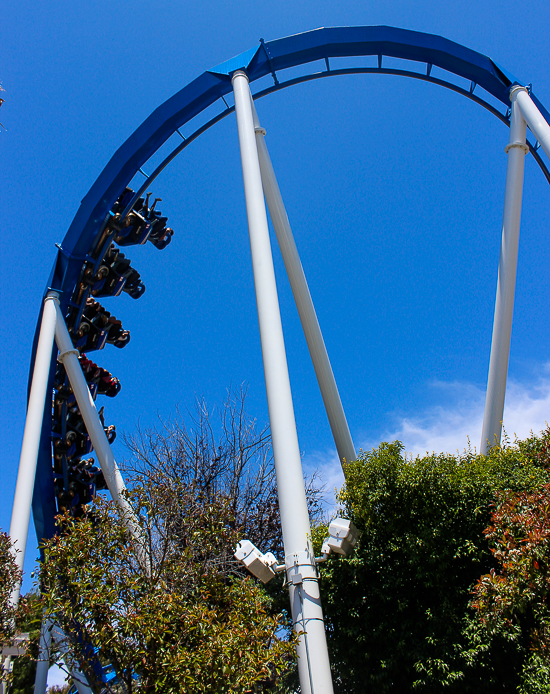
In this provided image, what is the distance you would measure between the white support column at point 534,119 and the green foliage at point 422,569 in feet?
16.2

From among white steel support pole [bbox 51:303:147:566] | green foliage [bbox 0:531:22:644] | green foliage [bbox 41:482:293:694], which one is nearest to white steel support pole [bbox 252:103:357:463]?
white steel support pole [bbox 51:303:147:566]

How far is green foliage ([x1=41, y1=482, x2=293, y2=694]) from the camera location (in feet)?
15.6

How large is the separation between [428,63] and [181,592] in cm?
1222

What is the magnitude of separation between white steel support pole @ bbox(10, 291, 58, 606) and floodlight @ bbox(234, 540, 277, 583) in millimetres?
3203

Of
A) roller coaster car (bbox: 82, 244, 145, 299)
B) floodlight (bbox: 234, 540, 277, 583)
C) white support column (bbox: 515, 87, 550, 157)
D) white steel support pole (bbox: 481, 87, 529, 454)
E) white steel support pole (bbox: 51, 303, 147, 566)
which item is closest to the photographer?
floodlight (bbox: 234, 540, 277, 583)

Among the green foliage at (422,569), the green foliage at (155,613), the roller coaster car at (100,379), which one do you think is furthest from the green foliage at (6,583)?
the roller coaster car at (100,379)

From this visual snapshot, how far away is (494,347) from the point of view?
10.6 meters

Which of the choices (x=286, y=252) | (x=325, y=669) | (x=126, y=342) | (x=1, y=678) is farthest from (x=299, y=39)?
(x=1, y=678)

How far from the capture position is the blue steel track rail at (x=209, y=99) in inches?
448

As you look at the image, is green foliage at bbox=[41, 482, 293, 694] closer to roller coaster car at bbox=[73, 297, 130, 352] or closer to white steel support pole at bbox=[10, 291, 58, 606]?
white steel support pole at bbox=[10, 291, 58, 606]

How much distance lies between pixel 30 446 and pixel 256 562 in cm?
494

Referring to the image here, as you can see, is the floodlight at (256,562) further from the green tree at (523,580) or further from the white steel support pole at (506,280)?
the white steel support pole at (506,280)

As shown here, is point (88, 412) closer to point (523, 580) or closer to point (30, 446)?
point (30, 446)

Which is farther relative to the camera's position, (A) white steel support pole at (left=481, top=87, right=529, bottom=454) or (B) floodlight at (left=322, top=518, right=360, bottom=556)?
(A) white steel support pole at (left=481, top=87, right=529, bottom=454)
